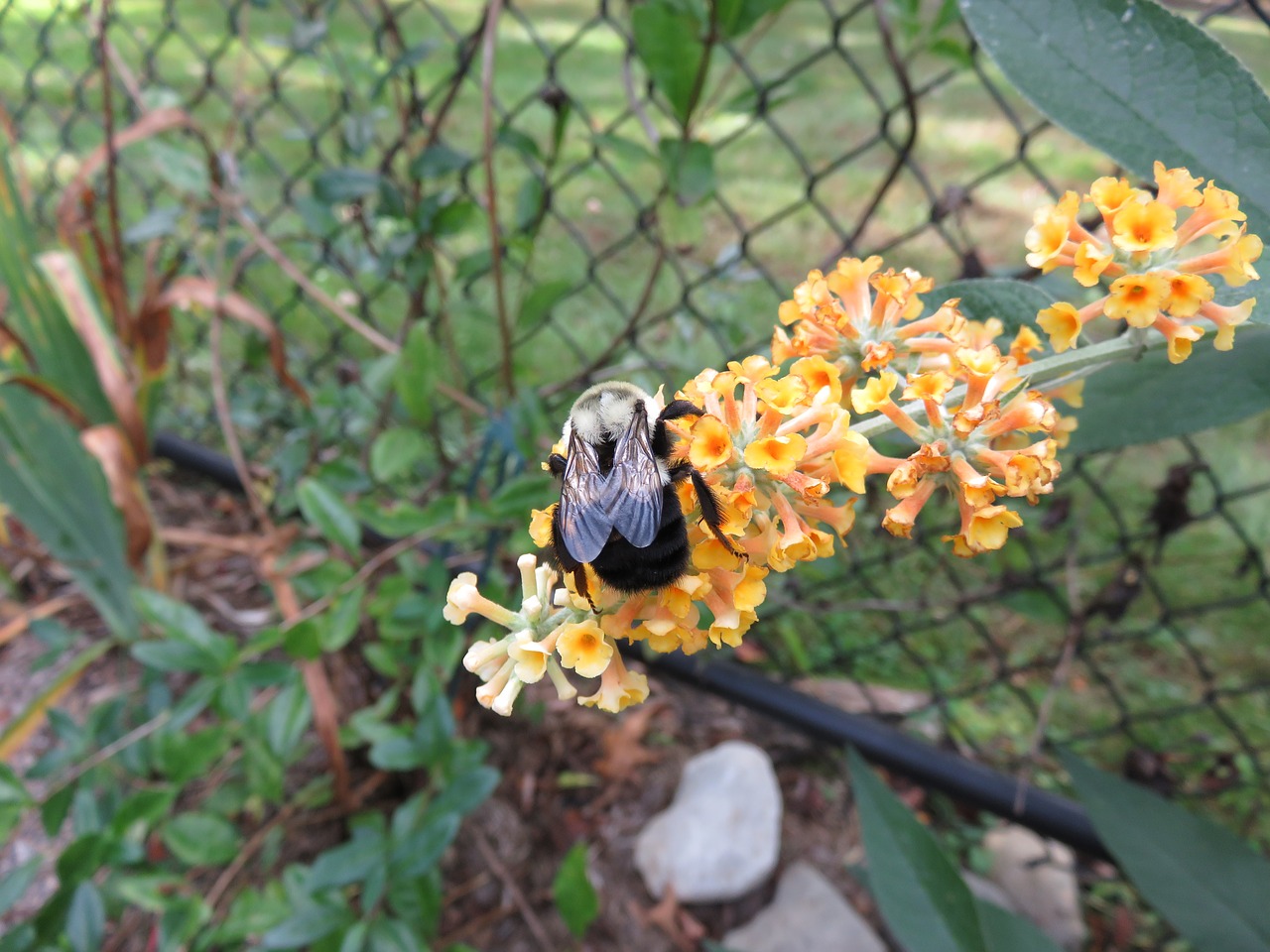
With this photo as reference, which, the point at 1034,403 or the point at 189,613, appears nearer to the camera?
the point at 1034,403

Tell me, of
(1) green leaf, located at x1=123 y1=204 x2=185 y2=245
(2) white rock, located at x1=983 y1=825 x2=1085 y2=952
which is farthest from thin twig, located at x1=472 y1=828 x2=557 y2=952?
(1) green leaf, located at x1=123 y1=204 x2=185 y2=245

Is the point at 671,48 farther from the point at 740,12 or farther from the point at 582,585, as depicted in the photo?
the point at 582,585

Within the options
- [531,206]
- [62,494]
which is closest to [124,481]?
[62,494]

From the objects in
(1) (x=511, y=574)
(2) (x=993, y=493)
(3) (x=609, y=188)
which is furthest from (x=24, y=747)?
(3) (x=609, y=188)

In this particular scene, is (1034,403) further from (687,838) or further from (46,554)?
(46,554)

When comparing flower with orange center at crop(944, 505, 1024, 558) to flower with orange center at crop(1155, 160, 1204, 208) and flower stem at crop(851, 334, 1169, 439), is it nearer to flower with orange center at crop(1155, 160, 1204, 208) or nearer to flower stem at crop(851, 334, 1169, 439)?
flower stem at crop(851, 334, 1169, 439)

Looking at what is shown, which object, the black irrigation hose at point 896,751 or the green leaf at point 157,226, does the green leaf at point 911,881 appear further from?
the green leaf at point 157,226
